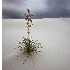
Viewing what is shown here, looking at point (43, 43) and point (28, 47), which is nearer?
point (28, 47)

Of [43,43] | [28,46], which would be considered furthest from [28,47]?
[43,43]

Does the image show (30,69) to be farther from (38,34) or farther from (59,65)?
(38,34)

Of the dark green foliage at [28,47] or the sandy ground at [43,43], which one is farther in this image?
the dark green foliage at [28,47]

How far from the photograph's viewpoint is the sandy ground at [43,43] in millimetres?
1766

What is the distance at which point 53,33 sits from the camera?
8.14ft

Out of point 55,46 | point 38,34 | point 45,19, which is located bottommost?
point 55,46

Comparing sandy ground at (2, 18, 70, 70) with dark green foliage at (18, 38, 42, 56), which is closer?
sandy ground at (2, 18, 70, 70)

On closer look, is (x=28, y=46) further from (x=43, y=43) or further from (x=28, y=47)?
(x=43, y=43)

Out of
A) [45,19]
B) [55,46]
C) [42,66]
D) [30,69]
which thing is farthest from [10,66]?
[45,19]

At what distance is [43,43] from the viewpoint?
7.14 ft

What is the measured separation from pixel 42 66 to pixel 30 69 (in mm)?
129

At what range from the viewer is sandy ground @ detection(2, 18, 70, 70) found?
1.77 meters

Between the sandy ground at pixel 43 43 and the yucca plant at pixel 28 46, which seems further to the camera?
the yucca plant at pixel 28 46

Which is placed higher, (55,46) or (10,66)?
(55,46)
